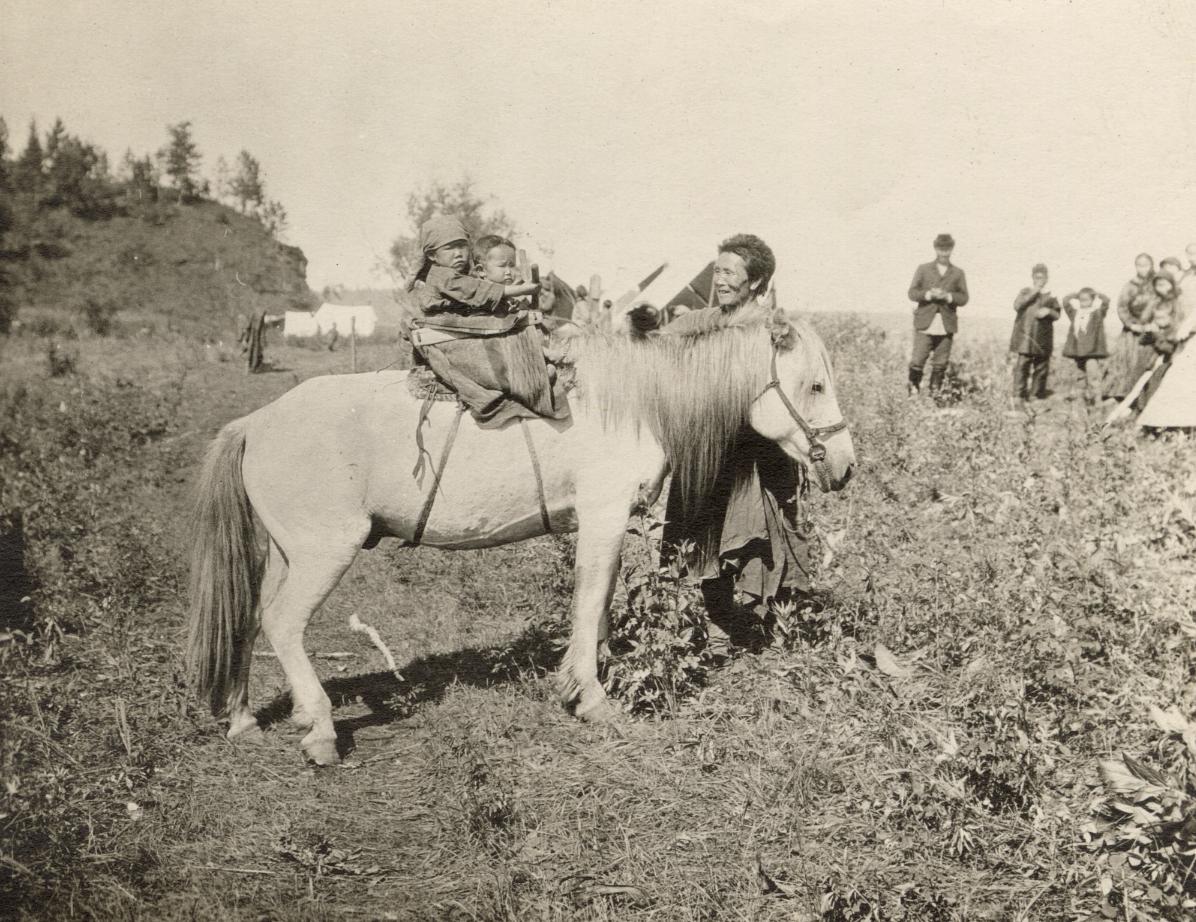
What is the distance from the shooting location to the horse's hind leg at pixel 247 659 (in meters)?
4.22

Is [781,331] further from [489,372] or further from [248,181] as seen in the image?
[248,181]

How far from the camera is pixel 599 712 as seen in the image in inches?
165

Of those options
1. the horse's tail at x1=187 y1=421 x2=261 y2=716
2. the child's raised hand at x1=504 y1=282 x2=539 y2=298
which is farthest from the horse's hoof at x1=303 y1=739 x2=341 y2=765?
the child's raised hand at x1=504 y1=282 x2=539 y2=298

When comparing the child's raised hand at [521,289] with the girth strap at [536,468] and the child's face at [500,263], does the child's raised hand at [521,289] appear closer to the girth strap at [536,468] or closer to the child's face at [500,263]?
the girth strap at [536,468]

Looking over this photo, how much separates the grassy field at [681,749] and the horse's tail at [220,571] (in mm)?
214

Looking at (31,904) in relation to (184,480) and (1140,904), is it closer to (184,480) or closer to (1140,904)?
(1140,904)

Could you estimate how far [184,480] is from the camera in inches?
385

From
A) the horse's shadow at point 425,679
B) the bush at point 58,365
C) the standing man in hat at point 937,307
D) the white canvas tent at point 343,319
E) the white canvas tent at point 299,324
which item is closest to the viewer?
the horse's shadow at point 425,679

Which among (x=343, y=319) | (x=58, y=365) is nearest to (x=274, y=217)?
(x=343, y=319)

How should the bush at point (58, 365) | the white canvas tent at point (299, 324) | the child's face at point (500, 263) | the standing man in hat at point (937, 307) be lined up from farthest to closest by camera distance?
the white canvas tent at point (299, 324)
the bush at point (58, 365)
the standing man in hat at point (937, 307)
the child's face at point (500, 263)

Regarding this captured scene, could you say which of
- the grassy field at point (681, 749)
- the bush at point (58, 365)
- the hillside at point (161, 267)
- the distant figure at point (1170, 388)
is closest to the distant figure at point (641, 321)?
the grassy field at point (681, 749)

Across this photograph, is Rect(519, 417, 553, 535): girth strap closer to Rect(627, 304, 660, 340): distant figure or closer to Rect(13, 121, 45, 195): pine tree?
Rect(627, 304, 660, 340): distant figure

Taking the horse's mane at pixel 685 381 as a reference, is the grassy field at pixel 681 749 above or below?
below

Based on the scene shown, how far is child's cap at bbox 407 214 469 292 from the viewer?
14.4 feet
